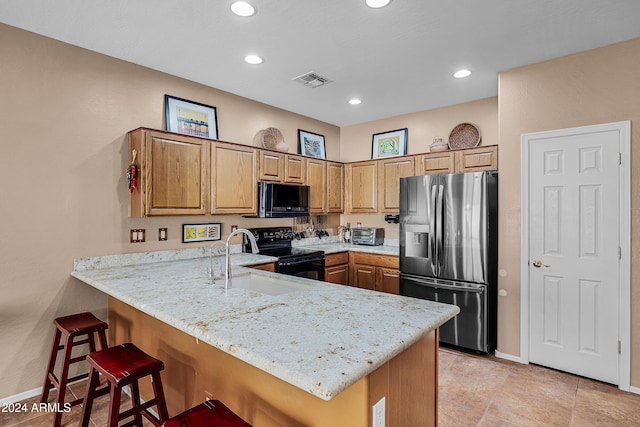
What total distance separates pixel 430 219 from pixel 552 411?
1841 mm

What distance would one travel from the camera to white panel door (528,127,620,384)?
107 inches

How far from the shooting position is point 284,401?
1.44 meters

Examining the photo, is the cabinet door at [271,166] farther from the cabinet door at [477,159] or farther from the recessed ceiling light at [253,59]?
the cabinet door at [477,159]

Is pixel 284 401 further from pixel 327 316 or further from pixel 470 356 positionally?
pixel 470 356

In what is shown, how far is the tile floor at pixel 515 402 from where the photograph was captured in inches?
89.7

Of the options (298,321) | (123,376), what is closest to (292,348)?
(298,321)

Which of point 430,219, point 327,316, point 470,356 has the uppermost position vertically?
point 430,219

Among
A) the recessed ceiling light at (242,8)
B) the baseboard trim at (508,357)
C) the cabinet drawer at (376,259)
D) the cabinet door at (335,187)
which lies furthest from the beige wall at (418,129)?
the recessed ceiling light at (242,8)

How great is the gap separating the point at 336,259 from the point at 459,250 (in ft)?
5.06

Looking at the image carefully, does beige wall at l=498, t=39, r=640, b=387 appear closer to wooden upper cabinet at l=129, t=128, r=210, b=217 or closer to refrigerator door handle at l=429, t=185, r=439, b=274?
refrigerator door handle at l=429, t=185, r=439, b=274

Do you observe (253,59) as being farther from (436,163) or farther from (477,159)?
(477,159)

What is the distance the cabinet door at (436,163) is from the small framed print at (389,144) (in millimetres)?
563

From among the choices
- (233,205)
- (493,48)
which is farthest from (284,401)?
(493,48)

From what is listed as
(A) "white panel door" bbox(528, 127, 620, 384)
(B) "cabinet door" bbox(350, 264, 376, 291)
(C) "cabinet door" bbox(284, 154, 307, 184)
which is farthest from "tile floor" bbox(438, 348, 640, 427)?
(C) "cabinet door" bbox(284, 154, 307, 184)
